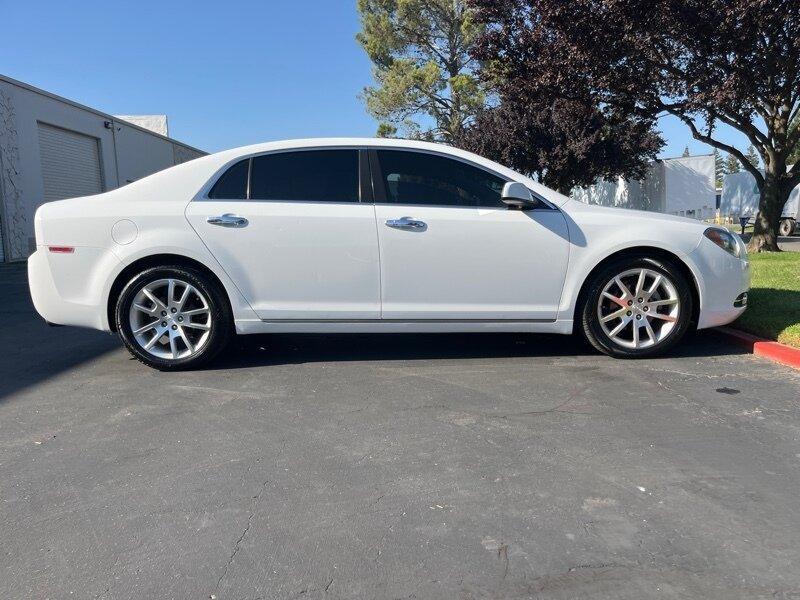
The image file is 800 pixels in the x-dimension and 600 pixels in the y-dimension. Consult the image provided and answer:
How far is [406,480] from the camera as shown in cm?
286

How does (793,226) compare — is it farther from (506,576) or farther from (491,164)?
(506,576)

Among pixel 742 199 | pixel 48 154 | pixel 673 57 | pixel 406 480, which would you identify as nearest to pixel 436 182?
pixel 406 480

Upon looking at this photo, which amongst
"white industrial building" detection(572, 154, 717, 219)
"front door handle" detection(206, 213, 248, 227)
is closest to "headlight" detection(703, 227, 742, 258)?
"front door handle" detection(206, 213, 248, 227)

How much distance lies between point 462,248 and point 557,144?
1942cm

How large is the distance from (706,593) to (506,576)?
2.20ft

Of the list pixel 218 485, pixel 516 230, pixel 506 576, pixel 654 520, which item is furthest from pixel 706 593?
pixel 516 230

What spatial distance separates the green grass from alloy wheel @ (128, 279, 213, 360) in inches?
181

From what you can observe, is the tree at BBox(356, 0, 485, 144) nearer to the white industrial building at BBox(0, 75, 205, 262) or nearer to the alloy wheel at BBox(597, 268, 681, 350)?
the white industrial building at BBox(0, 75, 205, 262)

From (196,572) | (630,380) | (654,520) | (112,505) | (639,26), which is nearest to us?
(196,572)

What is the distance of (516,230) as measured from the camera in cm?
457

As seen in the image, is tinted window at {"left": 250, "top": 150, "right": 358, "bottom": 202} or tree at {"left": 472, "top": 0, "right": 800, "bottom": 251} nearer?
tinted window at {"left": 250, "top": 150, "right": 358, "bottom": 202}

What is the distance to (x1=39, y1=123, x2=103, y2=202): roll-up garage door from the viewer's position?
18641mm

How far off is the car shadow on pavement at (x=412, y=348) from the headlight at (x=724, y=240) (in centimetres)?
87

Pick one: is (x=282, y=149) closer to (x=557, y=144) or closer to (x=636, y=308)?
(x=636, y=308)
